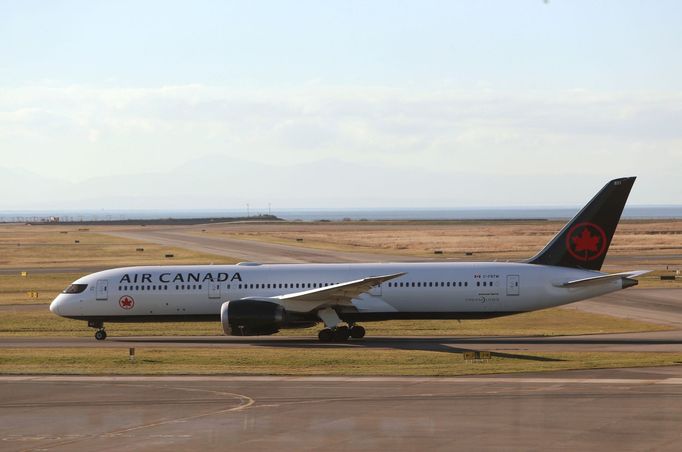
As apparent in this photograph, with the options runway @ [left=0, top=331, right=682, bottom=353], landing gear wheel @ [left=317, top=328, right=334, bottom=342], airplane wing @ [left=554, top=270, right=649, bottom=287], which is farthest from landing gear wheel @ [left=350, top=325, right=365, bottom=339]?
airplane wing @ [left=554, top=270, right=649, bottom=287]

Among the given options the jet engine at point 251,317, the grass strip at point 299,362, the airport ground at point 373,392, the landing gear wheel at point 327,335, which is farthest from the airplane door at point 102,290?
the landing gear wheel at point 327,335

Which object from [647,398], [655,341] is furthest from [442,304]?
[647,398]

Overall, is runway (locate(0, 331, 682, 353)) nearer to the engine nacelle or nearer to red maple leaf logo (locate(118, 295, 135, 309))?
the engine nacelle

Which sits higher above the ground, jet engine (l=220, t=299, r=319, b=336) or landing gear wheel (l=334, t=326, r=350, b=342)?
jet engine (l=220, t=299, r=319, b=336)

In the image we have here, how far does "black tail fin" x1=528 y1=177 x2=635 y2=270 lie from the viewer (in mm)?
45344

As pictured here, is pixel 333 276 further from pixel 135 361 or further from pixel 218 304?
pixel 135 361

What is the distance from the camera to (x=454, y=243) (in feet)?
441

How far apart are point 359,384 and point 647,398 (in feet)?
28.8

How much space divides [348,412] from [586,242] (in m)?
22.5

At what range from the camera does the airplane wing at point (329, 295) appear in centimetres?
4391

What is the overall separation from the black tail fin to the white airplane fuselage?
25.1 inches

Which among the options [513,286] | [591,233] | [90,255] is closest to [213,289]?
[513,286]

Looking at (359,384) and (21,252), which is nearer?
(359,384)

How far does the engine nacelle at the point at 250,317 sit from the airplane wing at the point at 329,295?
0.77 m
